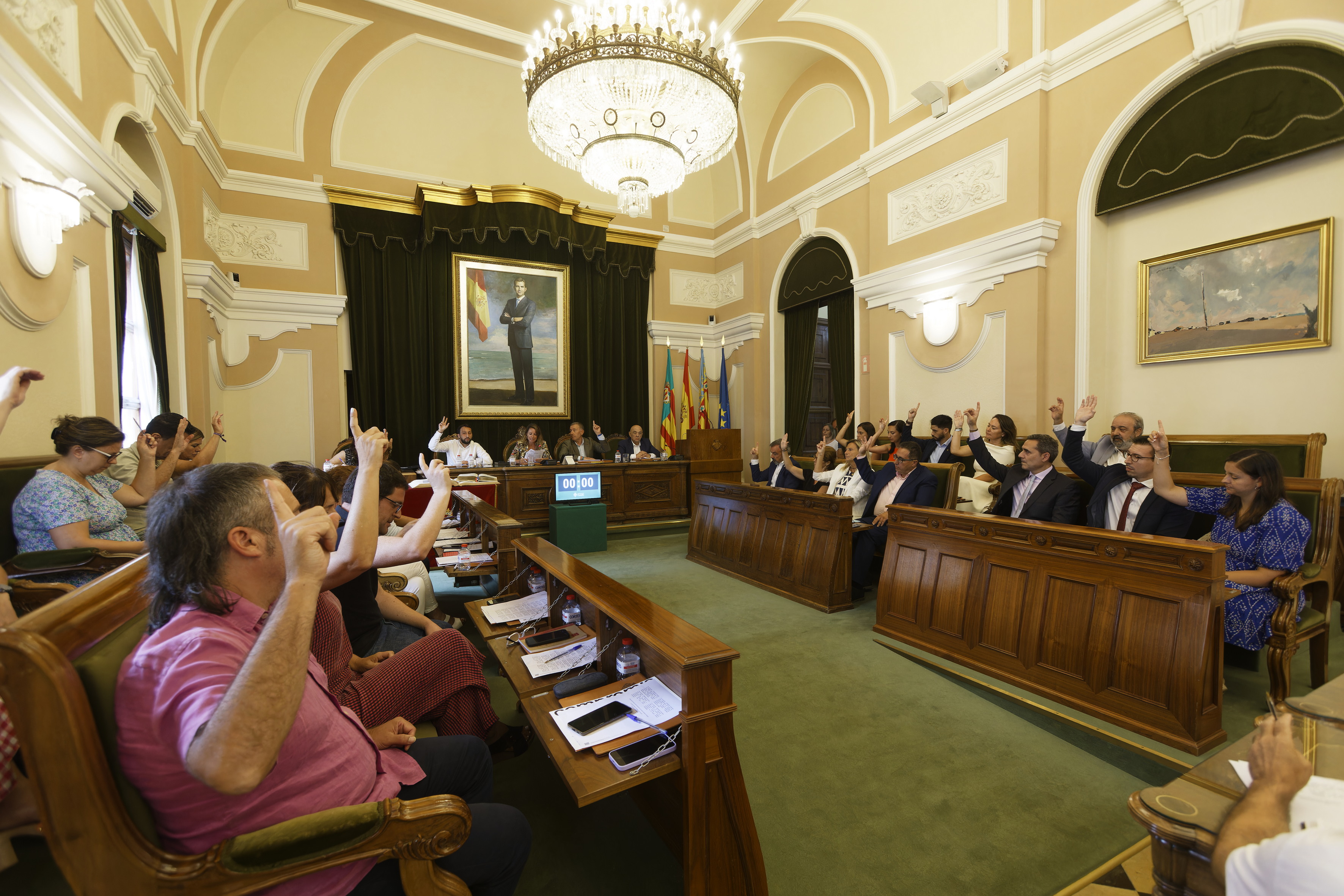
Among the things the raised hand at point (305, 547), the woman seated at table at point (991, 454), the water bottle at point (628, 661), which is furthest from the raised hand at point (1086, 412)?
the raised hand at point (305, 547)

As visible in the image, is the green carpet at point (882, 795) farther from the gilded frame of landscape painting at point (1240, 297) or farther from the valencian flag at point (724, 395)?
the valencian flag at point (724, 395)

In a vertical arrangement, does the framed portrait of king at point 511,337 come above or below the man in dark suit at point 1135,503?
above

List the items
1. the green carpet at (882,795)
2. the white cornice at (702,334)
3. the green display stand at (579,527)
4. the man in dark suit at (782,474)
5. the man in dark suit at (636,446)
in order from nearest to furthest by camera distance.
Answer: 1. the green carpet at (882,795)
2. the man in dark suit at (782,474)
3. the green display stand at (579,527)
4. the man in dark suit at (636,446)
5. the white cornice at (702,334)

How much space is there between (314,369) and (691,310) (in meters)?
5.50

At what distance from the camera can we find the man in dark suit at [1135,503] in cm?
303

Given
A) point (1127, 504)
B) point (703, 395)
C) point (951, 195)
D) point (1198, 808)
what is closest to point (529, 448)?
point (703, 395)

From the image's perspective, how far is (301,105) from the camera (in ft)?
22.8

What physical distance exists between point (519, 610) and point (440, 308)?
6.45 meters

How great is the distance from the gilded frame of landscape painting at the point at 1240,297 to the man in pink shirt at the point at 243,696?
17.6 feet

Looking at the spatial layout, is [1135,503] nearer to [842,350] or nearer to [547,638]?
[547,638]

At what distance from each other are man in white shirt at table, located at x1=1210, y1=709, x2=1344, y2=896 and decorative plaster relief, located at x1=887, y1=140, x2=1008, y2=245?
5312 mm

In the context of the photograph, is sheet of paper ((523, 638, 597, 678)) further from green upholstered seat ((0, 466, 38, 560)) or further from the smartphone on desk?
green upholstered seat ((0, 466, 38, 560))

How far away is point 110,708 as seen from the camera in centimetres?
90

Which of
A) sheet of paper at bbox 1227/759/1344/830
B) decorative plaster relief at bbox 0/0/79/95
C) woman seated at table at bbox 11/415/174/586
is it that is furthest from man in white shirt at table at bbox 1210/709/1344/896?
decorative plaster relief at bbox 0/0/79/95
